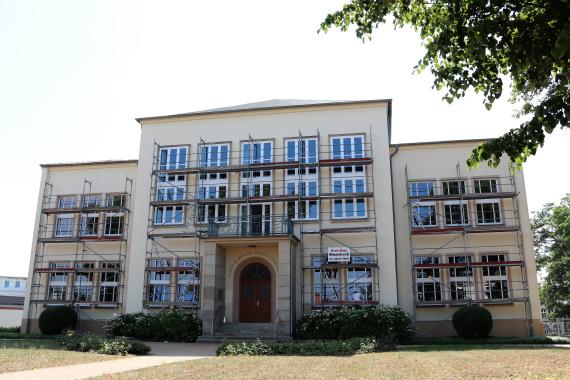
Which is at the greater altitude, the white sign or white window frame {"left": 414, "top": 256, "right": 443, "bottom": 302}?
the white sign

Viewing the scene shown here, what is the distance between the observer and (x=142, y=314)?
24.2 meters

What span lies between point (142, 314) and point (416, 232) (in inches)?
518

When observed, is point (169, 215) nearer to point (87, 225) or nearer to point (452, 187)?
point (87, 225)

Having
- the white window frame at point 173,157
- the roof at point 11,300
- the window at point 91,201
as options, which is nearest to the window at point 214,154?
the white window frame at point 173,157

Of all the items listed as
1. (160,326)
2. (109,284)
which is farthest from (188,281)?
→ (109,284)

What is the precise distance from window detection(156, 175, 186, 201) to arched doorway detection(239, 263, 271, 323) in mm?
5233

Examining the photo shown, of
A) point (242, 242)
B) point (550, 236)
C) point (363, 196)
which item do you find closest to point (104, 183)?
point (242, 242)

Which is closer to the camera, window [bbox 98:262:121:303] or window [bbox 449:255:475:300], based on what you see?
window [bbox 449:255:475:300]

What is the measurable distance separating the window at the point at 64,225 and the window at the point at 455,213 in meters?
19.6

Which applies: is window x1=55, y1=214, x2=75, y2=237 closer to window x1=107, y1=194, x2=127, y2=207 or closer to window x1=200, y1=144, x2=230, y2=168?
window x1=107, y1=194, x2=127, y2=207

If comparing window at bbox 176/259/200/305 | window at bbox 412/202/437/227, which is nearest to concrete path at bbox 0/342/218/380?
window at bbox 176/259/200/305

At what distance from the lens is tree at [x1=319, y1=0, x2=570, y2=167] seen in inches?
275

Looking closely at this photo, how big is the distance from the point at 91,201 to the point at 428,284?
59.7ft

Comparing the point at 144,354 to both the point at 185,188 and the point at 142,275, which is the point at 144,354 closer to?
the point at 142,275
